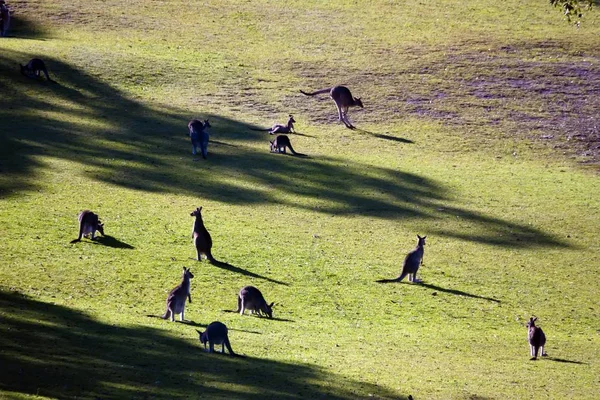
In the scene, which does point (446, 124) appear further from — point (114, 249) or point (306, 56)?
point (114, 249)

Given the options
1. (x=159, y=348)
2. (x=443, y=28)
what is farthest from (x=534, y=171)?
(x=159, y=348)

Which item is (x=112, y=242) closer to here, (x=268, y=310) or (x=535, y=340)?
(x=268, y=310)

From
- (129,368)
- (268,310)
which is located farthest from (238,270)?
(129,368)

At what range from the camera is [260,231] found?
969 inches

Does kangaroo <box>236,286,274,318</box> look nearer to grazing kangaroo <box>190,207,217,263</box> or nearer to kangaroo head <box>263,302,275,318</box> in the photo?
kangaroo head <box>263,302,275,318</box>

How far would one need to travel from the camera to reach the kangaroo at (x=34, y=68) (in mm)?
35781

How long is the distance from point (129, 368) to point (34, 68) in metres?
23.3

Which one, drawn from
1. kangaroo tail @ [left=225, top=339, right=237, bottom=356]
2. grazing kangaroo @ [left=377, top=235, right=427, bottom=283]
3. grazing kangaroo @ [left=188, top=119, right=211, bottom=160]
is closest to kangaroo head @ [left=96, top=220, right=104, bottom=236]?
grazing kangaroo @ [left=377, top=235, right=427, bottom=283]

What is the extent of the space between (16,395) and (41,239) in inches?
374

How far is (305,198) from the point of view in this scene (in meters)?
27.7

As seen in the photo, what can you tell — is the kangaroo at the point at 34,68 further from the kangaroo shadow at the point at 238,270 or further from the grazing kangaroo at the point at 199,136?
the kangaroo shadow at the point at 238,270

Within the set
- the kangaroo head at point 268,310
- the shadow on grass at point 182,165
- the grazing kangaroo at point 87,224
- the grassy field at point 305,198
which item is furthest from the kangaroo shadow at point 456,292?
the grazing kangaroo at point 87,224

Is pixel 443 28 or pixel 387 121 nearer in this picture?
pixel 387 121

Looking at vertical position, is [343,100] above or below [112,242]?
above
